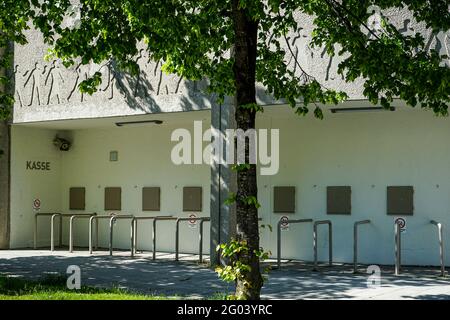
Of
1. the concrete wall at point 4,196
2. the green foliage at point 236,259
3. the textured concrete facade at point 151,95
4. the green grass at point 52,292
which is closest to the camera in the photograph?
the green foliage at point 236,259

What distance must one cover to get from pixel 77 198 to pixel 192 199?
12.4ft

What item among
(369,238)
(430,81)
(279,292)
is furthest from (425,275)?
(430,81)

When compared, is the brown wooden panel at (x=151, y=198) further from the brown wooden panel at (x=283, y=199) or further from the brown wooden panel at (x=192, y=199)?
the brown wooden panel at (x=283, y=199)

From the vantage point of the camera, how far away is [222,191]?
13.4 meters

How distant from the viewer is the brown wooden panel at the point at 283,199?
1493cm

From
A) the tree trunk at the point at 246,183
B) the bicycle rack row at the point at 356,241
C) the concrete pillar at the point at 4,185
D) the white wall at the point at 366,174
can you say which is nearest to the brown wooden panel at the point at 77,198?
the concrete pillar at the point at 4,185

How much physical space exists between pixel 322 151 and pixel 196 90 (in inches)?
118

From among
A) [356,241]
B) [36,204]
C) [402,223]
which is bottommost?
[356,241]

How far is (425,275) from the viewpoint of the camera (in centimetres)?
1201

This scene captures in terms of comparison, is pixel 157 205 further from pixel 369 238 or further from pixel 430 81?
pixel 430 81

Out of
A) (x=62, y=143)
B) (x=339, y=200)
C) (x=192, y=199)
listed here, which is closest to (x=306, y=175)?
(x=339, y=200)

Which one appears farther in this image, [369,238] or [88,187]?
[88,187]

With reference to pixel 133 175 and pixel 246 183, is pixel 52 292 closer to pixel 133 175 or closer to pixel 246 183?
pixel 246 183

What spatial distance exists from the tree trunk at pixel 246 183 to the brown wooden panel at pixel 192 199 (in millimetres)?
8695
